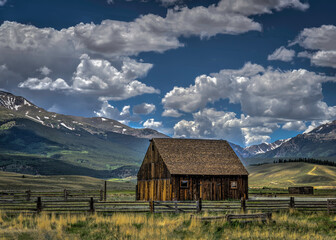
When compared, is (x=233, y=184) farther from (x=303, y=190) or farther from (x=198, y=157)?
(x=303, y=190)

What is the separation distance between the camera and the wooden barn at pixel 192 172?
54.5 metres

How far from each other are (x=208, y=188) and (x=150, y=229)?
107 ft

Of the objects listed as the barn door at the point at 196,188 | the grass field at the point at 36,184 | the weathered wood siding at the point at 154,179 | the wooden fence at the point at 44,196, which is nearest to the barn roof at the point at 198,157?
the barn door at the point at 196,188

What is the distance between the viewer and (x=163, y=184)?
56.1 metres

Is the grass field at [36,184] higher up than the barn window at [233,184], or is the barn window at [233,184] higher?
the barn window at [233,184]

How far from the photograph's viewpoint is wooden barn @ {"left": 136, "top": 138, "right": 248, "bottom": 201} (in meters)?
54.5

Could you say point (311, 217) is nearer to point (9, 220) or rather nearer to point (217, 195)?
point (9, 220)

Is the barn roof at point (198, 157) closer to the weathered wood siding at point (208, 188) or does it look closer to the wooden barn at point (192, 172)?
the wooden barn at point (192, 172)

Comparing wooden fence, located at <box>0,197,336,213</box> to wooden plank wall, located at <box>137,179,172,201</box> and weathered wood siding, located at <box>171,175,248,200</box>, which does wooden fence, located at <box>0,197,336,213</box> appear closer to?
weathered wood siding, located at <box>171,175,248,200</box>

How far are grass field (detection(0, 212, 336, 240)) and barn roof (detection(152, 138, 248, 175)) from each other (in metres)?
27.5

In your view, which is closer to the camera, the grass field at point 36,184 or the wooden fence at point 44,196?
the wooden fence at point 44,196

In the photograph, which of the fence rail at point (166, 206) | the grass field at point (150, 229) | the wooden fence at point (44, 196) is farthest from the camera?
the wooden fence at point (44, 196)

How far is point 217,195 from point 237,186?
3298 mm

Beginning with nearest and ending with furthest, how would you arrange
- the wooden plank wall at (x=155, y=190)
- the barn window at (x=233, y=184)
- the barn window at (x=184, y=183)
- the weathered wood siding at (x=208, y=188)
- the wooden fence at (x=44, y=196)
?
the wooden fence at (x=44, y=196) < the weathered wood siding at (x=208, y=188) < the barn window at (x=184, y=183) < the wooden plank wall at (x=155, y=190) < the barn window at (x=233, y=184)
